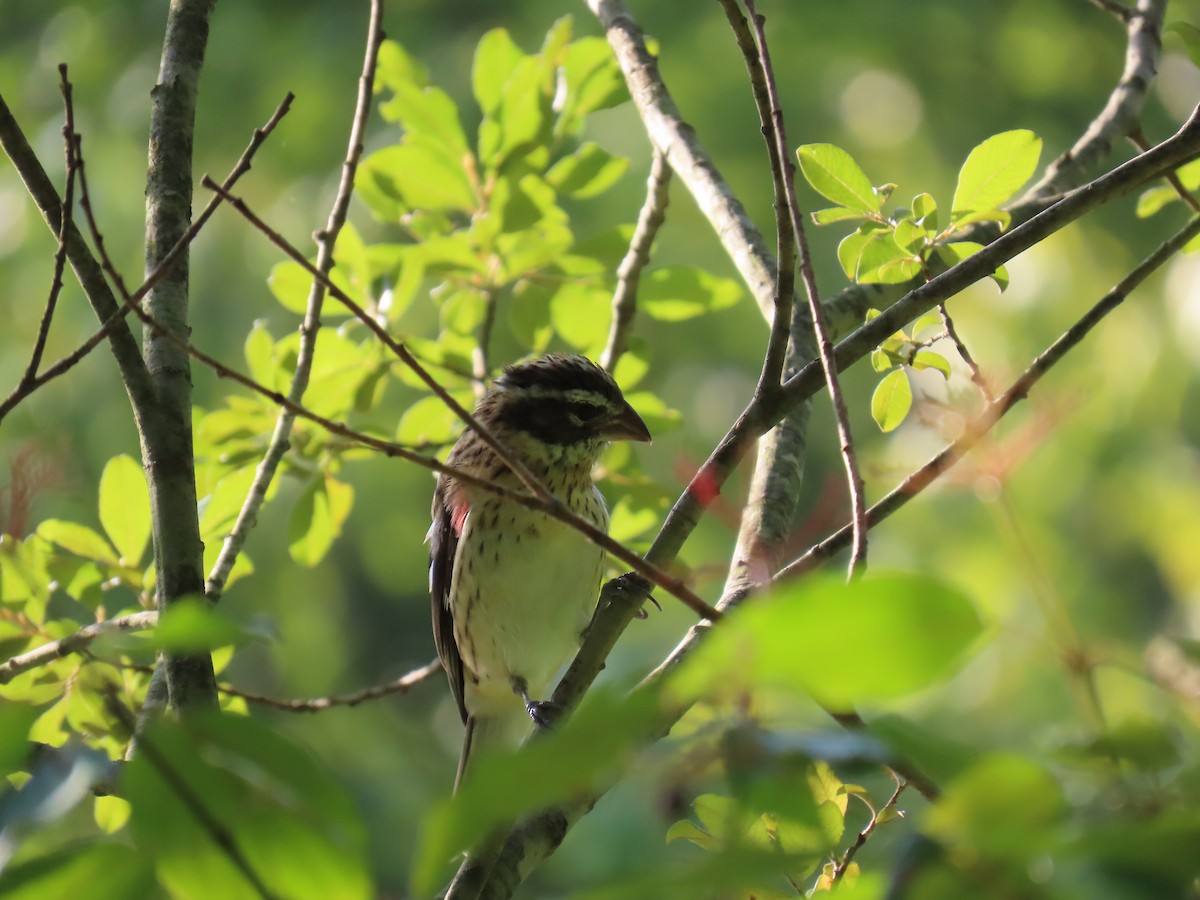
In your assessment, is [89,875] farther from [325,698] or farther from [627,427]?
[627,427]

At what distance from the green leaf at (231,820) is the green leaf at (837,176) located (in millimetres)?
1771

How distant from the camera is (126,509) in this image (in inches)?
136

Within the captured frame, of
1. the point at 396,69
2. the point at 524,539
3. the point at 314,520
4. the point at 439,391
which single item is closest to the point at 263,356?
the point at 314,520

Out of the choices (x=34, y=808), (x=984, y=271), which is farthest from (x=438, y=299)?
(x=34, y=808)

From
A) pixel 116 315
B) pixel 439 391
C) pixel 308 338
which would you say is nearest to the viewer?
pixel 439 391

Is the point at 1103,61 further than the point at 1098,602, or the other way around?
the point at 1103,61

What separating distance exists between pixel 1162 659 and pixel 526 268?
3084 millimetres

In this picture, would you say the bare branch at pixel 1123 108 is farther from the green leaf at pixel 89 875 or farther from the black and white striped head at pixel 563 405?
the green leaf at pixel 89 875

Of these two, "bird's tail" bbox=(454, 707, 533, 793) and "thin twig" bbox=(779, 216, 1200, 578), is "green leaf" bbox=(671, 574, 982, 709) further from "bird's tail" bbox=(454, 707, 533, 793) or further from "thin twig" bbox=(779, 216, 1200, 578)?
"bird's tail" bbox=(454, 707, 533, 793)

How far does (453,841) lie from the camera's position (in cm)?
102

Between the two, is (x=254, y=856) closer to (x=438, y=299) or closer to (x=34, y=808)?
(x=34, y=808)

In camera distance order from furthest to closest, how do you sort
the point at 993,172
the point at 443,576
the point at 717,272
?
the point at 717,272 < the point at 443,576 < the point at 993,172

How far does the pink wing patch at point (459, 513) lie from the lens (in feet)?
16.0

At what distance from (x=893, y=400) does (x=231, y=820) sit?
190 cm
